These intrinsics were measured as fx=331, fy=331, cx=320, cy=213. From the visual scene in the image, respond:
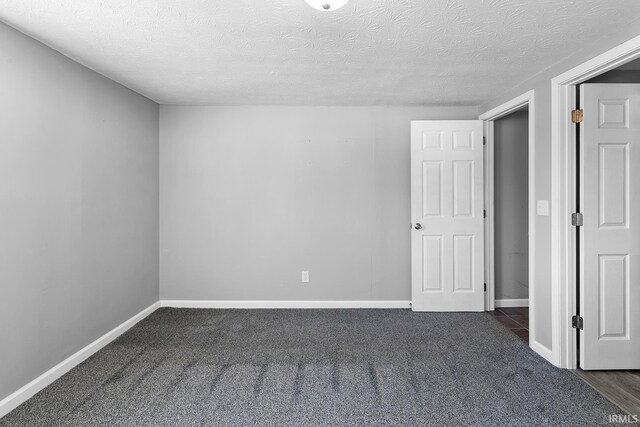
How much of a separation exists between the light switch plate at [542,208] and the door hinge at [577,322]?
2.63 feet

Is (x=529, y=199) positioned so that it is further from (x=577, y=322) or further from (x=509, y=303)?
(x=509, y=303)

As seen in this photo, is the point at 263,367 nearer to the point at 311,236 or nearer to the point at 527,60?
the point at 311,236

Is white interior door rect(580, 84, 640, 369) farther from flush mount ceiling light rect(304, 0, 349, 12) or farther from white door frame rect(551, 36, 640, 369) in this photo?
flush mount ceiling light rect(304, 0, 349, 12)

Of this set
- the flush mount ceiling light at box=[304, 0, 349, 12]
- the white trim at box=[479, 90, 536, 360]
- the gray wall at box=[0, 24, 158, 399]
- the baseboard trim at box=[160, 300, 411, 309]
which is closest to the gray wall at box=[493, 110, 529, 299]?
the white trim at box=[479, 90, 536, 360]

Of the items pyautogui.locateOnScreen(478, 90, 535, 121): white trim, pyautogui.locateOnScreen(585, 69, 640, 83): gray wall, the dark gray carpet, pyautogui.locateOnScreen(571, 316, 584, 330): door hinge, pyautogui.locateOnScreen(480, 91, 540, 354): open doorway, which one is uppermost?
pyautogui.locateOnScreen(585, 69, 640, 83): gray wall

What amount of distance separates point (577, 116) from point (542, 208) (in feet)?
2.39

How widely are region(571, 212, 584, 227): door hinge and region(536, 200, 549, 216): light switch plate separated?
0.64 feet

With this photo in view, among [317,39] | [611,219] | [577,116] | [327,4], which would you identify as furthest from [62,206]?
[611,219]

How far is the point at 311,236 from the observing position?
388 centimetres

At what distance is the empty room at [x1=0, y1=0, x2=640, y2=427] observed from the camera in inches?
79.0

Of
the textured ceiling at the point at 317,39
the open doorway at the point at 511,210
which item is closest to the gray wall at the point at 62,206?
the textured ceiling at the point at 317,39

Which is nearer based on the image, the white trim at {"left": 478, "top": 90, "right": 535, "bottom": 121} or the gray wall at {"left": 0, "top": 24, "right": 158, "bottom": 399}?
the gray wall at {"left": 0, "top": 24, "right": 158, "bottom": 399}

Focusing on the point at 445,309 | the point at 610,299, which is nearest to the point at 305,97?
the point at 445,309

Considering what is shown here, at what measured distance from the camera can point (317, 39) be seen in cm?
222
